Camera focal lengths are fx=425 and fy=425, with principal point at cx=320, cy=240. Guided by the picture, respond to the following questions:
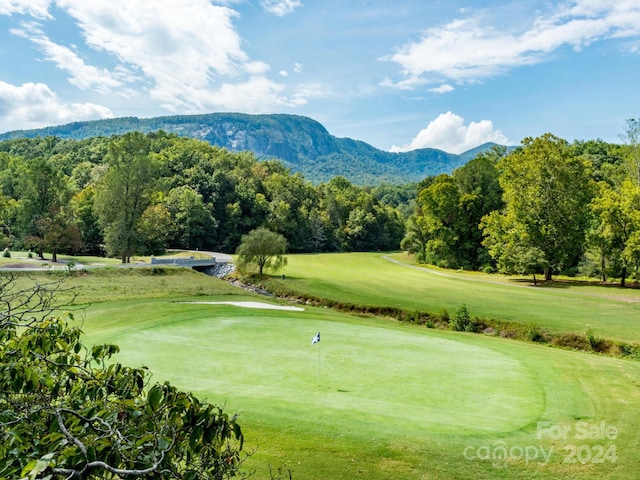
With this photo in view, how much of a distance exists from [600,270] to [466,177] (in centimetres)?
2452

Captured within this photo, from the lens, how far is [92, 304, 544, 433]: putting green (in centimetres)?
908

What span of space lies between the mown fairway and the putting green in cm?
4

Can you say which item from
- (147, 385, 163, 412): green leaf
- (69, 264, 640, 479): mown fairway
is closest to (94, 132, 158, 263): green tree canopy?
(69, 264, 640, 479): mown fairway

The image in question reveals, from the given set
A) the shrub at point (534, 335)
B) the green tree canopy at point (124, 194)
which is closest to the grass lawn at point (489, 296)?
the shrub at point (534, 335)

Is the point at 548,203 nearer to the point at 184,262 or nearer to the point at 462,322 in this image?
the point at 462,322

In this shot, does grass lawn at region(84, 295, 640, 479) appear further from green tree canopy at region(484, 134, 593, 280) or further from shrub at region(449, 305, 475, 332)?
green tree canopy at region(484, 134, 593, 280)

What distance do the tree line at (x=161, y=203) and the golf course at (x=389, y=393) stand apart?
2906cm

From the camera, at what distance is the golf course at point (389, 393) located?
714 cm

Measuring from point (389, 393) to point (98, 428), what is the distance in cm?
895

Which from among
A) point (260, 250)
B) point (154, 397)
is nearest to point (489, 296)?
point (260, 250)

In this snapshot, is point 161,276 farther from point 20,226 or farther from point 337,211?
point 337,211

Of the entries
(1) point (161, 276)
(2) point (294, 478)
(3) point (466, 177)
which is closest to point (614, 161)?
(3) point (466, 177)

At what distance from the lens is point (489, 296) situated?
116ft

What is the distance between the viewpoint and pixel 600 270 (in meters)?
46.5
